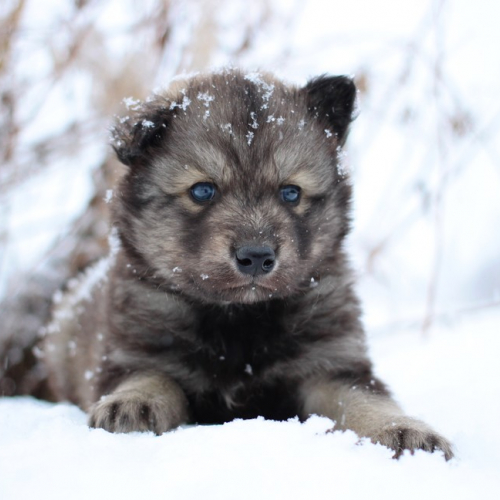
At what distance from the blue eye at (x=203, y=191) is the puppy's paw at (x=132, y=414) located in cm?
82

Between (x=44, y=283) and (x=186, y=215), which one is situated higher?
(x=186, y=215)

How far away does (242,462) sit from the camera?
1.74 m

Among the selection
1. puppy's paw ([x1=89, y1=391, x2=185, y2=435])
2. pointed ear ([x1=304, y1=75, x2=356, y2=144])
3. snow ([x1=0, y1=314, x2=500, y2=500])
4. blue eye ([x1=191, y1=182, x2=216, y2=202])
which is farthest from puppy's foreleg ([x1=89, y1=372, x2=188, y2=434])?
pointed ear ([x1=304, y1=75, x2=356, y2=144])

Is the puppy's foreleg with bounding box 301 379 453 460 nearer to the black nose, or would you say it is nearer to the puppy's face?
the puppy's face

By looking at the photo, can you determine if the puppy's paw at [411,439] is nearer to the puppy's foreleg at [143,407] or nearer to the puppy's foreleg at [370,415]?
the puppy's foreleg at [370,415]

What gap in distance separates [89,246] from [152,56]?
158cm

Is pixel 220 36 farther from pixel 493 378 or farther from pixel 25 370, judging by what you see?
pixel 493 378

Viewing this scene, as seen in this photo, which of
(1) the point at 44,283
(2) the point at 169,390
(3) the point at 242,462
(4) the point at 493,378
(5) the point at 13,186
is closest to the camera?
(3) the point at 242,462

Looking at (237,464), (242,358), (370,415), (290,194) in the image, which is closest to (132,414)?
(242,358)

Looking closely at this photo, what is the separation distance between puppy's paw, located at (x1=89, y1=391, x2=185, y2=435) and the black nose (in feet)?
1.95

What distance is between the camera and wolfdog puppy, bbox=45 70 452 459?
8.30 ft

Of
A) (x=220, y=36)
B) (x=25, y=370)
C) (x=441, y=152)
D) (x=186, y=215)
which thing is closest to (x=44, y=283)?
(x=25, y=370)

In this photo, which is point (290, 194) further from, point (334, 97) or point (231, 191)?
point (334, 97)

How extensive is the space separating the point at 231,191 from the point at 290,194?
11.2 inches
